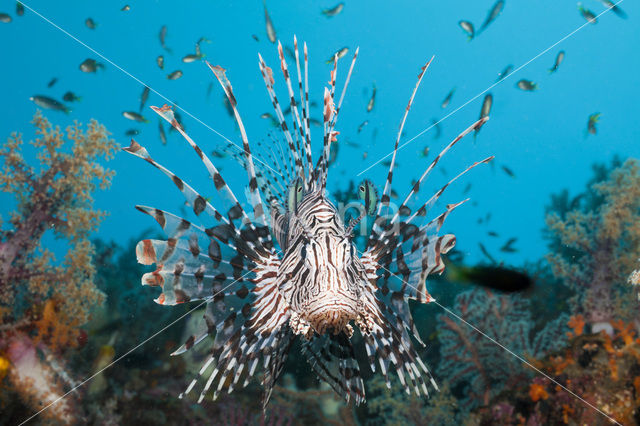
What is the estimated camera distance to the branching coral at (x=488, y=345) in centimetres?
539

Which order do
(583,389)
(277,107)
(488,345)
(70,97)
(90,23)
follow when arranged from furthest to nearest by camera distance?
(90,23) < (70,97) < (488,345) < (583,389) < (277,107)

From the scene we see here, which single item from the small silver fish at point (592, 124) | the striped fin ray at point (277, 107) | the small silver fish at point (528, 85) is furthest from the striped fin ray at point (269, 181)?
the small silver fish at point (592, 124)

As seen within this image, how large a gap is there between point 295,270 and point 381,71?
42.4m

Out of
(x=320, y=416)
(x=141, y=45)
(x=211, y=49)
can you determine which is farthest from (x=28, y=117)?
(x=320, y=416)

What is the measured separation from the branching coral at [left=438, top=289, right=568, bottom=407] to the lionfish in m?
3.23

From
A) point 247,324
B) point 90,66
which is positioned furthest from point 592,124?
point 90,66

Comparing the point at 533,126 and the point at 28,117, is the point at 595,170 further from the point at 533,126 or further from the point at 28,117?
the point at 28,117

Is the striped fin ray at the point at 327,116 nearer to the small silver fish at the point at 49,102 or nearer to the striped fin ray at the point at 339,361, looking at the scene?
the striped fin ray at the point at 339,361

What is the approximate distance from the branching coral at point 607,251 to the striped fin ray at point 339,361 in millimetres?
5418

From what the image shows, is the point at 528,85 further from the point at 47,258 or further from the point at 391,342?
the point at 47,258

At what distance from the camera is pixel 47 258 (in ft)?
17.6

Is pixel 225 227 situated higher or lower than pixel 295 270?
higher

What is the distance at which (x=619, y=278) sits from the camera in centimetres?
634

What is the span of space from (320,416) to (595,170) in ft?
31.0
